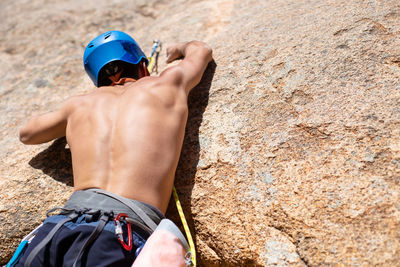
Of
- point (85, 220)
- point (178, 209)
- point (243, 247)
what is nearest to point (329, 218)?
point (243, 247)

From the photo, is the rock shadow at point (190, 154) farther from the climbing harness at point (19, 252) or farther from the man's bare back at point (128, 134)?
the climbing harness at point (19, 252)

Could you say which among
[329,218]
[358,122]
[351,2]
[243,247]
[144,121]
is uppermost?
[144,121]

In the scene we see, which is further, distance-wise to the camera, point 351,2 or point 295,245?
point 351,2

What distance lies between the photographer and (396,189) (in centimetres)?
142

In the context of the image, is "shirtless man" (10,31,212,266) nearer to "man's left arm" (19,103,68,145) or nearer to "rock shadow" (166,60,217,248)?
"man's left arm" (19,103,68,145)

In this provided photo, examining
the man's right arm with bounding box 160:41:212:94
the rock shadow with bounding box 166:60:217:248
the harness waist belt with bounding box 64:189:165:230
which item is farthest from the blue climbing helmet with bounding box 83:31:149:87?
the harness waist belt with bounding box 64:189:165:230

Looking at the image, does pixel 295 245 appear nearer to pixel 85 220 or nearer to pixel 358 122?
pixel 358 122

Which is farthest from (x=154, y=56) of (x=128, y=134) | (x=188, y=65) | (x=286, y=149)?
(x=286, y=149)

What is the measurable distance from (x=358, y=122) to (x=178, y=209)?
1.10m

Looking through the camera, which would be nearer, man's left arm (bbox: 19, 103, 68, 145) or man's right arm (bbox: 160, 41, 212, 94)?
man's left arm (bbox: 19, 103, 68, 145)

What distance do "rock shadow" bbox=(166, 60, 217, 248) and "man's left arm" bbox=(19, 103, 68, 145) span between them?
802mm

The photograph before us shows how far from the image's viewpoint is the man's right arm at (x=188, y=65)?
2162 millimetres

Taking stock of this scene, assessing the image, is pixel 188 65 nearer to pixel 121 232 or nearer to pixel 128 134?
pixel 128 134

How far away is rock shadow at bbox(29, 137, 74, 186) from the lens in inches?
88.3
